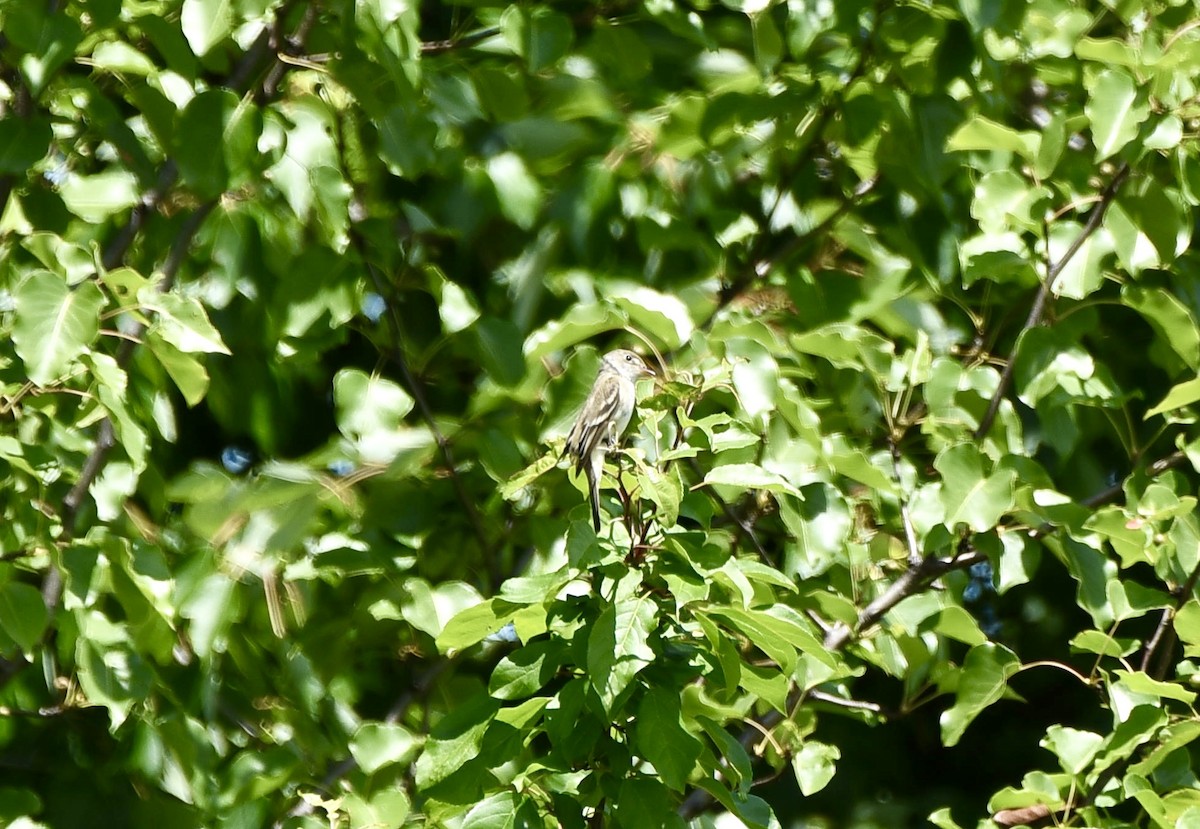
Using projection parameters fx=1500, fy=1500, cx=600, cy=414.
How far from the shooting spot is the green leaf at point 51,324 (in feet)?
9.14

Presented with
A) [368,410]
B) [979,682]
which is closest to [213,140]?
[368,410]

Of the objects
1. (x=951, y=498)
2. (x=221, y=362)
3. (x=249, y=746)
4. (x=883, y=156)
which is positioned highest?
(x=883, y=156)

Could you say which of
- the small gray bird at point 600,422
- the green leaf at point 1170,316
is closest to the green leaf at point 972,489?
the green leaf at point 1170,316

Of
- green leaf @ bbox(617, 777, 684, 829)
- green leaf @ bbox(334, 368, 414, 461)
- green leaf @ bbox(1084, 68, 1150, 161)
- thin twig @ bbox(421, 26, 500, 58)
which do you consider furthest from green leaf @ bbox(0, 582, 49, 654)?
green leaf @ bbox(1084, 68, 1150, 161)

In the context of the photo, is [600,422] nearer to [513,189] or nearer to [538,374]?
[538,374]

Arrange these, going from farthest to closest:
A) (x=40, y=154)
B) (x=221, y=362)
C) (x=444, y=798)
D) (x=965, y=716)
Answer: (x=221, y=362) < (x=965, y=716) < (x=40, y=154) < (x=444, y=798)

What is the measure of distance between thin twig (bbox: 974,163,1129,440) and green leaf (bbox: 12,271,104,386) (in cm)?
200

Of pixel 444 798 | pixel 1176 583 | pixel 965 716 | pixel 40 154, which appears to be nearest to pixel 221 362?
pixel 40 154

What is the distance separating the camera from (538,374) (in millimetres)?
3465

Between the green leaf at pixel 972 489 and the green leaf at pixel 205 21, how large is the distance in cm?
172

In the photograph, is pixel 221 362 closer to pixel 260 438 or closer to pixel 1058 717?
pixel 260 438

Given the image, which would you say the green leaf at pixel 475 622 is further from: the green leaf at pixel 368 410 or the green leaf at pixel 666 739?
the green leaf at pixel 368 410

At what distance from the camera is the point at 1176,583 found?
3.35m

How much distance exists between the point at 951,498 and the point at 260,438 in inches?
72.0
